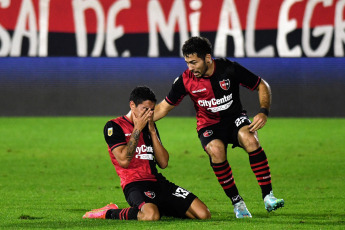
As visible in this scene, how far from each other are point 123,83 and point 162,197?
11.2 meters

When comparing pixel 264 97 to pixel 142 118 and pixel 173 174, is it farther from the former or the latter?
pixel 173 174

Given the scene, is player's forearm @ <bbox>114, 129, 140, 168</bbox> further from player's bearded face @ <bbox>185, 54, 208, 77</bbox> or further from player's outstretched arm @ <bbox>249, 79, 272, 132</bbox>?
player's outstretched arm @ <bbox>249, 79, 272, 132</bbox>

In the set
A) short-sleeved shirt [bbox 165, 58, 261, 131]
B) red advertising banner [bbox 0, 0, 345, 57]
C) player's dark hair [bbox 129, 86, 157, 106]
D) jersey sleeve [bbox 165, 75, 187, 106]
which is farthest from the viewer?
red advertising banner [bbox 0, 0, 345, 57]

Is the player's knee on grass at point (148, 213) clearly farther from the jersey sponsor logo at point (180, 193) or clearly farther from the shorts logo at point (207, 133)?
the shorts logo at point (207, 133)

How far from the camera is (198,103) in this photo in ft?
25.1

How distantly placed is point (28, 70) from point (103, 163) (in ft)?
21.5

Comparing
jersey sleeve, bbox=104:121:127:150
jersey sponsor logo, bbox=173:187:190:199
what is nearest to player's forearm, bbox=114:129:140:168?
jersey sleeve, bbox=104:121:127:150

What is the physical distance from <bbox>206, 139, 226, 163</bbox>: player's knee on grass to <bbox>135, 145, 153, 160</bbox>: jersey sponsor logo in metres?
0.57

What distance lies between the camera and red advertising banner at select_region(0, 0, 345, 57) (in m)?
17.6

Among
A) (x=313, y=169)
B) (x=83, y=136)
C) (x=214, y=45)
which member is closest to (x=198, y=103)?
(x=313, y=169)

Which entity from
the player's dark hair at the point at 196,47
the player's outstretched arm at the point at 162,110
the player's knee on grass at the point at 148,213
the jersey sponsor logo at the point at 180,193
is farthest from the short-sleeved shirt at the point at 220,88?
the player's knee on grass at the point at 148,213

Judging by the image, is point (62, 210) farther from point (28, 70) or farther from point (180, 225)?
point (28, 70)

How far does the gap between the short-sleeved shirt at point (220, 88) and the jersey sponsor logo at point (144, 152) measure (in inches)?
27.6

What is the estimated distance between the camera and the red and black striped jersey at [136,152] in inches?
282
